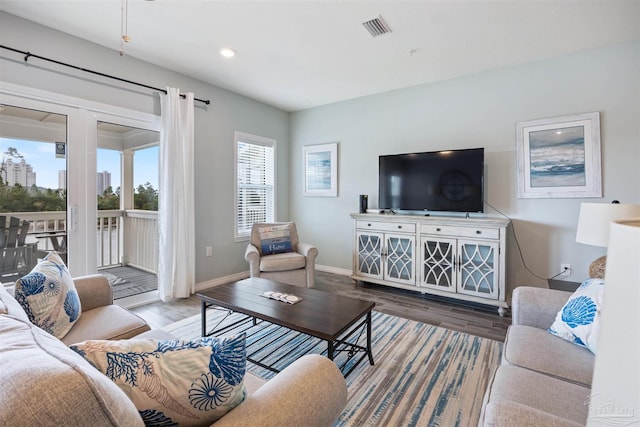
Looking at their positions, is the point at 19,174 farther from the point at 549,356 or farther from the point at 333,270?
the point at 549,356

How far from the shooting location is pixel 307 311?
77.9 inches

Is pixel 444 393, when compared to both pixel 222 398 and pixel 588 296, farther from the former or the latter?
pixel 222 398

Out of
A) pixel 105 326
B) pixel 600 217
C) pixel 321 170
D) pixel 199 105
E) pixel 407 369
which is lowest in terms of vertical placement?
pixel 407 369

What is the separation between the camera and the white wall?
273 centimetres

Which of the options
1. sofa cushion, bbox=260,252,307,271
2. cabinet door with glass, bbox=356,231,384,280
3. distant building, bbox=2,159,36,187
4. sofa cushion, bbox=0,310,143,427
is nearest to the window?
sofa cushion, bbox=260,252,307,271

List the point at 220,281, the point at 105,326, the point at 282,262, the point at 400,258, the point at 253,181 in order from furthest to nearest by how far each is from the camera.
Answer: the point at 253,181 → the point at 220,281 → the point at 400,258 → the point at 282,262 → the point at 105,326

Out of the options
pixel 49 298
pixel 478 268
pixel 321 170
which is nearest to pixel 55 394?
pixel 49 298

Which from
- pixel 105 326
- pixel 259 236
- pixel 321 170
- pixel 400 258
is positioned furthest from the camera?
pixel 321 170

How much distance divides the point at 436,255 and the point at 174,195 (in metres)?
3.00

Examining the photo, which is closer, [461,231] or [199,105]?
[461,231]

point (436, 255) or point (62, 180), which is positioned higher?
point (62, 180)

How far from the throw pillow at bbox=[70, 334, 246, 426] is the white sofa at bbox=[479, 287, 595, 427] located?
0.79m

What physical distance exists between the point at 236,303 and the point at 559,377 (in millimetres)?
1817

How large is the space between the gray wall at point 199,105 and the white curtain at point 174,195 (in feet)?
0.69
